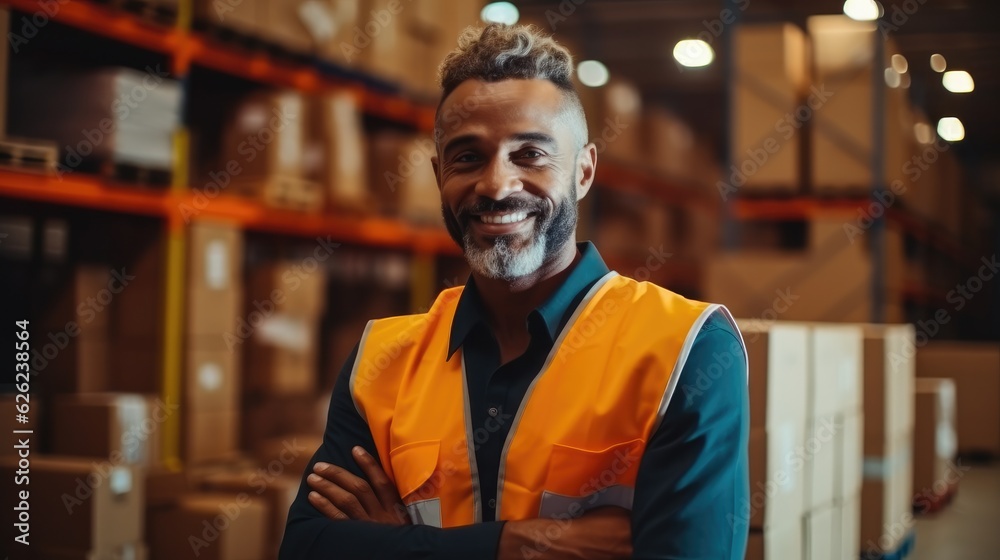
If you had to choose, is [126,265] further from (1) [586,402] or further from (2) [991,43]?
(2) [991,43]

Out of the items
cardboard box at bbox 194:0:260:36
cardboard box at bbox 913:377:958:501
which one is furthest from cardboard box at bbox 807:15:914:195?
cardboard box at bbox 194:0:260:36

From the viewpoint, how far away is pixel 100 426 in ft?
14.3

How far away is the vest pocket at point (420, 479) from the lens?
6.48 feet

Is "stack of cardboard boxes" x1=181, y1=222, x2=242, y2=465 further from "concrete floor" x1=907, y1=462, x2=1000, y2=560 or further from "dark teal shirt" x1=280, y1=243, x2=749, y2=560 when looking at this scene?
"concrete floor" x1=907, y1=462, x2=1000, y2=560

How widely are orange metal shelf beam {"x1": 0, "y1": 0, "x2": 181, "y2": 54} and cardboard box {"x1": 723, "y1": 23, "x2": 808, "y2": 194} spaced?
4.48 m

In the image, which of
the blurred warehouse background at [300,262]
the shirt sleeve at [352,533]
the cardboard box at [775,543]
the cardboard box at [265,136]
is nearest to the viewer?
the shirt sleeve at [352,533]

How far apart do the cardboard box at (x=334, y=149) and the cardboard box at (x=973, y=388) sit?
653 cm

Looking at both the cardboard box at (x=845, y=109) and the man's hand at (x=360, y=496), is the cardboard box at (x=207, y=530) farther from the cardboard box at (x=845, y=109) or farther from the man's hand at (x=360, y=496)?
the cardboard box at (x=845, y=109)

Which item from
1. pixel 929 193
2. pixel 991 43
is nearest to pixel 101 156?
pixel 929 193

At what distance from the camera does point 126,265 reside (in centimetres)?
504

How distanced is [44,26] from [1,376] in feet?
5.52

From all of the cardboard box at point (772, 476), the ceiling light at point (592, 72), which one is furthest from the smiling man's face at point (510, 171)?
the ceiling light at point (592, 72)

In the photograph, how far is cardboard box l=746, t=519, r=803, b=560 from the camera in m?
3.19

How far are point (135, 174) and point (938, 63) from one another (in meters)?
11.9
